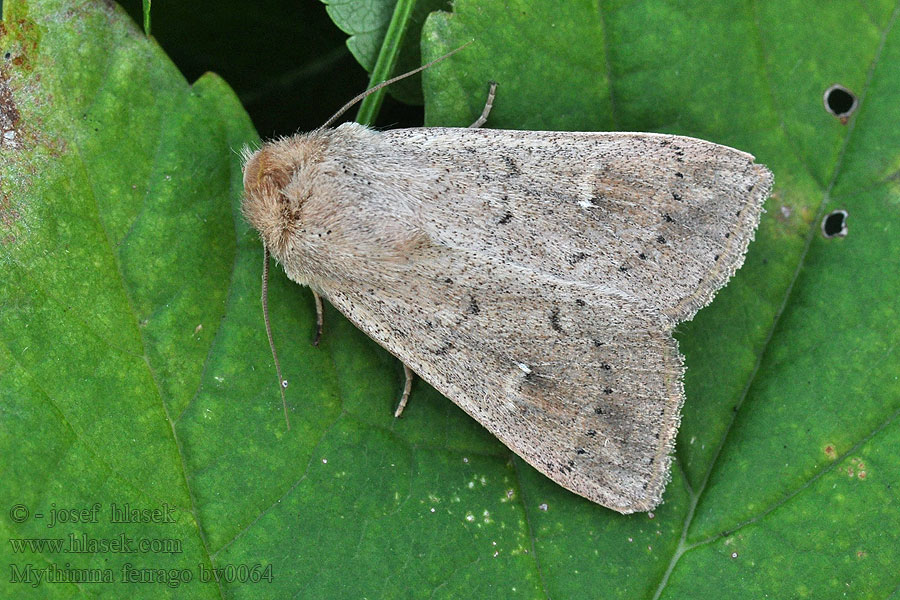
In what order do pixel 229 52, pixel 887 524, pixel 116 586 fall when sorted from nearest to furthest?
pixel 116 586
pixel 887 524
pixel 229 52

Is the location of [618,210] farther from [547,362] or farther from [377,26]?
[377,26]

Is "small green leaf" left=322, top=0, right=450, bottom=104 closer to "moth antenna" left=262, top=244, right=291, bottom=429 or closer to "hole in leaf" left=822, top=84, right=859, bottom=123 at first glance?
"moth antenna" left=262, top=244, right=291, bottom=429

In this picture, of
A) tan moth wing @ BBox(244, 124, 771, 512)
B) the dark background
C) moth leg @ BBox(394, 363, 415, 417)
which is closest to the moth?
tan moth wing @ BBox(244, 124, 771, 512)

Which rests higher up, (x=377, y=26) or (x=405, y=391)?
(x=377, y=26)

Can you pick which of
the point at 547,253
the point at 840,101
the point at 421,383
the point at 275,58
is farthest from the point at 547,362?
the point at 275,58

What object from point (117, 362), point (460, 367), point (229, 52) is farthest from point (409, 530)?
point (229, 52)

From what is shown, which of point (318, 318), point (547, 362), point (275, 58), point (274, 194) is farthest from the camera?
point (275, 58)

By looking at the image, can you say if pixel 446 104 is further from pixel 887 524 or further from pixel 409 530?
pixel 887 524
